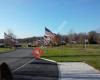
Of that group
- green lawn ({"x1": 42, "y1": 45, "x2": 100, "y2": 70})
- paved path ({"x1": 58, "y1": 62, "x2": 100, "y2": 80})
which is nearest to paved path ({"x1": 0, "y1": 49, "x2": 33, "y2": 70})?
green lawn ({"x1": 42, "y1": 45, "x2": 100, "y2": 70})

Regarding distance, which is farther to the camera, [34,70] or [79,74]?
[34,70]

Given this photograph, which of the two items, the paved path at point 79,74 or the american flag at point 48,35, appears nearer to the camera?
the paved path at point 79,74

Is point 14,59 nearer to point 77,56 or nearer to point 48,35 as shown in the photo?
point 48,35

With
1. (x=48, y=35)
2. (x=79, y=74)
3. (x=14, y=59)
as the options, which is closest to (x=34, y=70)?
(x=79, y=74)

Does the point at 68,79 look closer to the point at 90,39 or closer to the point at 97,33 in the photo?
the point at 90,39

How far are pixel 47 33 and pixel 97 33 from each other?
123m

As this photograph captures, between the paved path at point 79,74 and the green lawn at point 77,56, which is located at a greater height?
the green lawn at point 77,56

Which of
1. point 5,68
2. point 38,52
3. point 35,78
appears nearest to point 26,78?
point 35,78

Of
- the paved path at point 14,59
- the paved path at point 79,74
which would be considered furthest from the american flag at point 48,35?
the paved path at point 79,74

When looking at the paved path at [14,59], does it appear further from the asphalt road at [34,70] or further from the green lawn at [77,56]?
the green lawn at [77,56]

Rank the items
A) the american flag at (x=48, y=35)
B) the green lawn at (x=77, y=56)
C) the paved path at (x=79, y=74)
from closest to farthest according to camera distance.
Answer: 1. the paved path at (x=79, y=74)
2. the green lawn at (x=77, y=56)
3. the american flag at (x=48, y=35)

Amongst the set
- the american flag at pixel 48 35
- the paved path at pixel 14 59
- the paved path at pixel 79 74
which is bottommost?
the paved path at pixel 79 74

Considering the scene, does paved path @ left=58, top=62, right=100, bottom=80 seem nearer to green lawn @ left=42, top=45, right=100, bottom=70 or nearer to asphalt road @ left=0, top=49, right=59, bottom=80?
asphalt road @ left=0, top=49, right=59, bottom=80

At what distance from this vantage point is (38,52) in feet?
104
